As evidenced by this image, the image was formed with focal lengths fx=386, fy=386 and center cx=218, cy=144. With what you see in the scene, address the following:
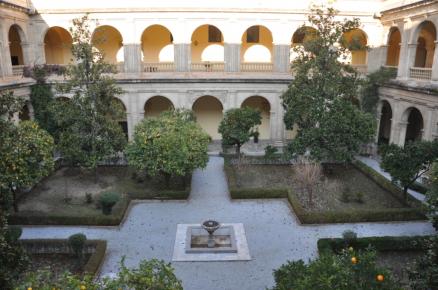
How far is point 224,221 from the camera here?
16047 millimetres

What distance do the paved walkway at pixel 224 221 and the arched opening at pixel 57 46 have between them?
15254mm

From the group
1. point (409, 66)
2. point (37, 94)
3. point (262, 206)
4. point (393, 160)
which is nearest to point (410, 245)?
point (393, 160)

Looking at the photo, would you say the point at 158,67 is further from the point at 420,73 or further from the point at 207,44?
the point at 420,73

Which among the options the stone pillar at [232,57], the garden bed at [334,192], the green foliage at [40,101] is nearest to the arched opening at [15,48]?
the green foliage at [40,101]

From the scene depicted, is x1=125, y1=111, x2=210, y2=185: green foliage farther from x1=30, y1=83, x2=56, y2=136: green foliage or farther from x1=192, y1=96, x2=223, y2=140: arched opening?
x1=192, y1=96, x2=223, y2=140: arched opening

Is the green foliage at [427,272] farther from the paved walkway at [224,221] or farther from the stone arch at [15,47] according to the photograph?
the stone arch at [15,47]

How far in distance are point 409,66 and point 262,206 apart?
12986mm

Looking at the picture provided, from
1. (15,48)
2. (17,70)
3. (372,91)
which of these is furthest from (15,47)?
(372,91)

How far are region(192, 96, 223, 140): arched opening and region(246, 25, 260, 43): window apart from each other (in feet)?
16.3

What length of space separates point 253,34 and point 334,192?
13.7 m

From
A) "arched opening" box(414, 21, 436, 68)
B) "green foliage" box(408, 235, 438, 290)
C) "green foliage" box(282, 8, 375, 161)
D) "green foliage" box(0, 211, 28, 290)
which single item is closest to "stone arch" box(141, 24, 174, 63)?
"green foliage" box(282, 8, 375, 161)

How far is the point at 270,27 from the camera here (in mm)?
25172

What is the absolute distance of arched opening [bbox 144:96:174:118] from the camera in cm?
2850

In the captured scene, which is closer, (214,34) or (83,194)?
(83,194)
